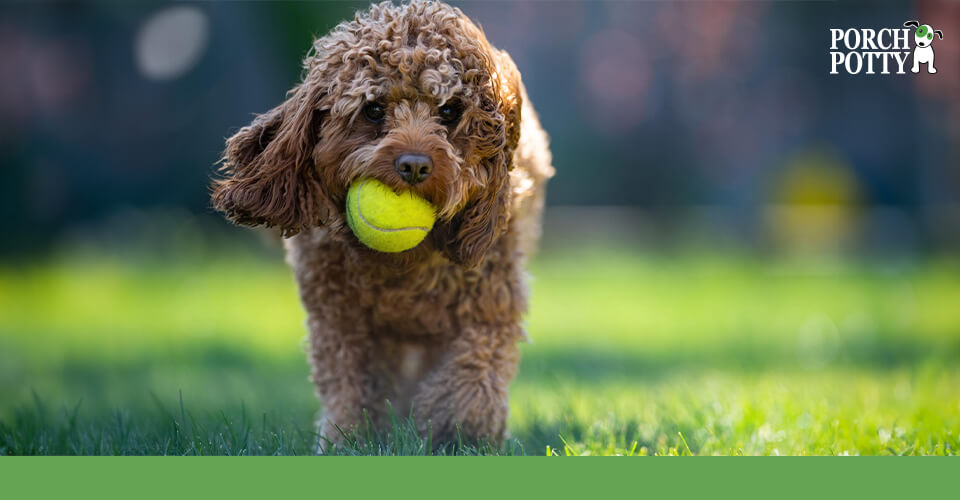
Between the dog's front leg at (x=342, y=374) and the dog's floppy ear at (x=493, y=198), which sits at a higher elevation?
the dog's floppy ear at (x=493, y=198)

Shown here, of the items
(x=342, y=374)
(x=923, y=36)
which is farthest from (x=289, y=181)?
(x=923, y=36)

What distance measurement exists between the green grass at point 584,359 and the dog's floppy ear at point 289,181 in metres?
0.76

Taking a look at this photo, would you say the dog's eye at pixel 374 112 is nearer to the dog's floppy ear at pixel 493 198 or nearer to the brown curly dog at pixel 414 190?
the brown curly dog at pixel 414 190

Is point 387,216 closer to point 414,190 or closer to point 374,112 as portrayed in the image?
point 414,190

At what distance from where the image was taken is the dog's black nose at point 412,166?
287cm

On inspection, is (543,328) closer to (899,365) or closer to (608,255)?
(899,365)

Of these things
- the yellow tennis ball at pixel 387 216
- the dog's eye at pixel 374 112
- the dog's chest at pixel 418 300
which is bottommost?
the dog's chest at pixel 418 300

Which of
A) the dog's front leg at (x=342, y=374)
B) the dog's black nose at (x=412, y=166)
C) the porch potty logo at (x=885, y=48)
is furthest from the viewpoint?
the porch potty logo at (x=885, y=48)

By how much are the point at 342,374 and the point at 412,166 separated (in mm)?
1139

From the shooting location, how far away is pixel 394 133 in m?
2.95

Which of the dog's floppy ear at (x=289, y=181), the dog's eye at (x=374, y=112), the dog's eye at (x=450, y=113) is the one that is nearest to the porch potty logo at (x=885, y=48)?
the dog's eye at (x=450, y=113)

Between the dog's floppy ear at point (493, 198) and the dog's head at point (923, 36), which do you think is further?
the dog's head at point (923, 36)

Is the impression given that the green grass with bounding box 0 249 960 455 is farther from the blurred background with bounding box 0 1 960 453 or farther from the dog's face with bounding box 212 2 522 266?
the dog's face with bounding box 212 2 522 266

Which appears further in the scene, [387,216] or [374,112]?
[374,112]
